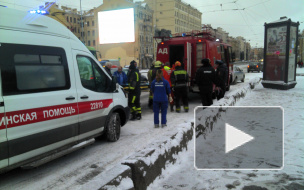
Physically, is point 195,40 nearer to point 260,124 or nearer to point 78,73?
point 260,124

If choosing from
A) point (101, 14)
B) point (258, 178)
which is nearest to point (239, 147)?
point (258, 178)

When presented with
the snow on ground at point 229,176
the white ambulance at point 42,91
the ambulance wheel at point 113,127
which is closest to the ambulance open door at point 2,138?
the white ambulance at point 42,91

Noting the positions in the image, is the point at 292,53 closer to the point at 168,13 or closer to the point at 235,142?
the point at 235,142

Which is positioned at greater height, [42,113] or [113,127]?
[42,113]

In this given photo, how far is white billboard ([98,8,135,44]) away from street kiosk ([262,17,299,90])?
1968cm

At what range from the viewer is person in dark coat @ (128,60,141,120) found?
7.33 metres

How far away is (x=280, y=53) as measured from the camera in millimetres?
13125

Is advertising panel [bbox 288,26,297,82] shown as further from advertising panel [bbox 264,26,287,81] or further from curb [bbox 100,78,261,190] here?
curb [bbox 100,78,261,190]

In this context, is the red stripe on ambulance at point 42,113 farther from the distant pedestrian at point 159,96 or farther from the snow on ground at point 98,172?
the distant pedestrian at point 159,96

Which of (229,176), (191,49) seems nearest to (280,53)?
(191,49)

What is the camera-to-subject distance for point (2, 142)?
300cm

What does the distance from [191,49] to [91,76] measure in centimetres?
615

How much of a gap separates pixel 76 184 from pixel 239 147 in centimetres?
295

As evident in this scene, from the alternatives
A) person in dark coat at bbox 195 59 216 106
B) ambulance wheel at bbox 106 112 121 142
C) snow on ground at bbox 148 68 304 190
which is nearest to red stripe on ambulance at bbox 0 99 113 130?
ambulance wheel at bbox 106 112 121 142
